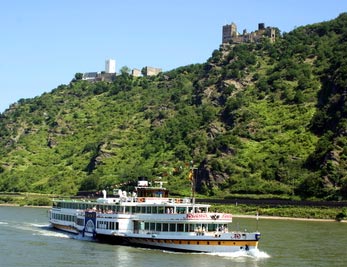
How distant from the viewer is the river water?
53.7 m

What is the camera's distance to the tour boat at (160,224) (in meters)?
58.0

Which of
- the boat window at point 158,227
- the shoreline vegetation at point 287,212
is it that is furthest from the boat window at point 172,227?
the shoreline vegetation at point 287,212

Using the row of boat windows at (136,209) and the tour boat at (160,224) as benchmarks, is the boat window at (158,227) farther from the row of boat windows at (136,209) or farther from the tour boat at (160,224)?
the row of boat windows at (136,209)

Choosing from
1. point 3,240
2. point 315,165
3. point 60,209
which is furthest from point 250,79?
point 3,240

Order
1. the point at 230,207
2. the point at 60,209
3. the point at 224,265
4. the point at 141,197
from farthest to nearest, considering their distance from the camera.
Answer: the point at 230,207 < the point at 60,209 < the point at 141,197 < the point at 224,265

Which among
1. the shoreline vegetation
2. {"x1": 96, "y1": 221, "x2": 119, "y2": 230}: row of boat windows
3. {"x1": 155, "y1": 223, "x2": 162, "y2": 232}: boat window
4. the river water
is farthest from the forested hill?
{"x1": 155, "y1": 223, "x2": 162, "y2": 232}: boat window

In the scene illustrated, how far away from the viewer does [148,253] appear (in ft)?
195

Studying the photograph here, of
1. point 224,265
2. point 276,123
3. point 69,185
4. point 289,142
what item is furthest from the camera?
point 69,185

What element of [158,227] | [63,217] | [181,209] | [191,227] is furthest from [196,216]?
[63,217]

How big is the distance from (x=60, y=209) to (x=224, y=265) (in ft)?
116

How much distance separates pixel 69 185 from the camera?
17312 centimetres

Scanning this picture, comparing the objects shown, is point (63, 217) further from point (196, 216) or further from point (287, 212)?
point (287, 212)

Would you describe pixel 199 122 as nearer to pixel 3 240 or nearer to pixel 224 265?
pixel 3 240

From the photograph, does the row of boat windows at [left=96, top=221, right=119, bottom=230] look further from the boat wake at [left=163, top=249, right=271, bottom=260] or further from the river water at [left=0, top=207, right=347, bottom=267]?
the boat wake at [left=163, top=249, right=271, bottom=260]
